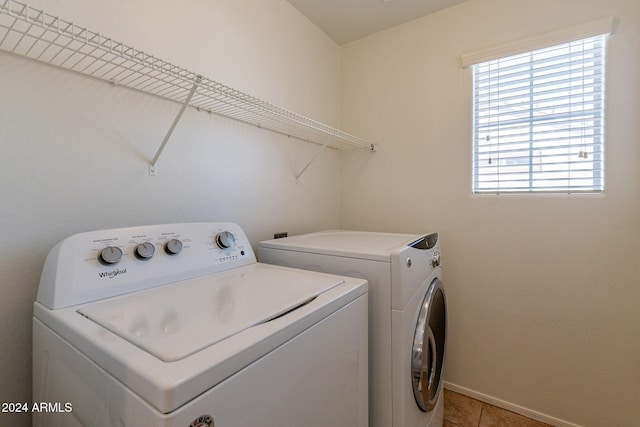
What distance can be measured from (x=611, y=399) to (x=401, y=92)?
6.98ft

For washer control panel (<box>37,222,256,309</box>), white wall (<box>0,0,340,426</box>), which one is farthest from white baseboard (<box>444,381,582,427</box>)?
washer control panel (<box>37,222,256,309</box>)

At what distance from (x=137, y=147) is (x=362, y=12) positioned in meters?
1.68

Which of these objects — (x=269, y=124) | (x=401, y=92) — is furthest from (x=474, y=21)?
(x=269, y=124)

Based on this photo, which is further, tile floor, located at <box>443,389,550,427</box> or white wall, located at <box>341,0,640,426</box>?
tile floor, located at <box>443,389,550,427</box>

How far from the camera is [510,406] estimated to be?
1704mm

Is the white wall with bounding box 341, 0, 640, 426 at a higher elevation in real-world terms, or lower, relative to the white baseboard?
higher

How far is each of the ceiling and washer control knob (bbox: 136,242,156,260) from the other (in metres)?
1.74

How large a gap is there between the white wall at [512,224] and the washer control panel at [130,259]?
1.35 m

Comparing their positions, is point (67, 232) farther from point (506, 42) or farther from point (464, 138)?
point (506, 42)

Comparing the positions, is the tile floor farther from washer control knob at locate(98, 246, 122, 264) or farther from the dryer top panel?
washer control knob at locate(98, 246, 122, 264)

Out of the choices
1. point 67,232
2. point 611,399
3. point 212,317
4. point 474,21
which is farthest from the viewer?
point 474,21

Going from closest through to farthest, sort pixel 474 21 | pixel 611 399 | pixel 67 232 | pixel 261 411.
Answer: pixel 261 411 → pixel 67 232 → pixel 611 399 → pixel 474 21

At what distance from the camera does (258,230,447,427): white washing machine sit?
107cm

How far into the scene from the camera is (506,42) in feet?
5.41
